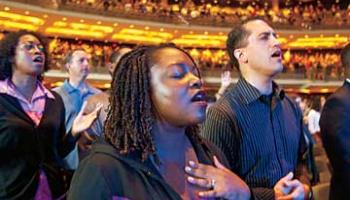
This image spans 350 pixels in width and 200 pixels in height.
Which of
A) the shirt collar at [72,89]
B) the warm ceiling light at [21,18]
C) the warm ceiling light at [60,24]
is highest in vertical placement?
the warm ceiling light at [21,18]

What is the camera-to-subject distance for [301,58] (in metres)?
32.7

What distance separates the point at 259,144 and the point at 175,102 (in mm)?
979

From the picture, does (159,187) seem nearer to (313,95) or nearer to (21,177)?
(21,177)

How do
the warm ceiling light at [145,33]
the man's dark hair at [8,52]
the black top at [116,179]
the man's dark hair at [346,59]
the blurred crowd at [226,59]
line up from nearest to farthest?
the black top at [116,179]
the man's dark hair at [8,52]
the man's dark hair at [346,59]
the blurred crowd at [226,59]
the warm ceiling light at [145,33]

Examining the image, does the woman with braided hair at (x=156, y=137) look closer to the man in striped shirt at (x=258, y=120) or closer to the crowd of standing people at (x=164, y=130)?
the crowd of standing people at (x=164, y=130)

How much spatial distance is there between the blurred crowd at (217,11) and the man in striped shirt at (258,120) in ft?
67.9

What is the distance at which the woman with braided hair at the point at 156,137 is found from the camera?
1.64 meters

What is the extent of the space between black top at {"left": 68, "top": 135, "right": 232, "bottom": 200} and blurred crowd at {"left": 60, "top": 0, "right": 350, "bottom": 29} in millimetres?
21742

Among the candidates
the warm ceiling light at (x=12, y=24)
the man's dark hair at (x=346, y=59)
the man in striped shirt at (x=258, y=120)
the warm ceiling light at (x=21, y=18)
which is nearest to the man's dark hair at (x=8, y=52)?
the man in striped shirt at (x=258, y=120)

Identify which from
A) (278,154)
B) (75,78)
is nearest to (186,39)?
(75,78)

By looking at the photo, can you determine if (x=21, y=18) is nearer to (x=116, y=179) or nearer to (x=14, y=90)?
(x=14, y=90)

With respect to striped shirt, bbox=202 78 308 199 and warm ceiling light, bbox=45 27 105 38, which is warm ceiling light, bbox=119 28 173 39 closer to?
warm ceiling light, bbox=45 27 105 38

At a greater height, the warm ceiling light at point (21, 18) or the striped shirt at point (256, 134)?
the warm ceiling light at point (21, 18)

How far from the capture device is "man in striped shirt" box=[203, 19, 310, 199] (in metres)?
2.57
